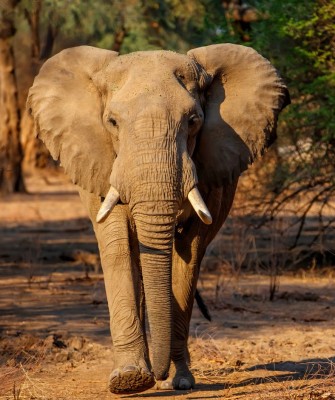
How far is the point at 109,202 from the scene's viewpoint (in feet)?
19.0

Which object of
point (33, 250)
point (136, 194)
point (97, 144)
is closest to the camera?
point (136, 194)

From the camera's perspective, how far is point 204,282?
37.8ft

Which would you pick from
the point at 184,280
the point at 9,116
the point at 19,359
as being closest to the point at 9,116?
the point at 9,116

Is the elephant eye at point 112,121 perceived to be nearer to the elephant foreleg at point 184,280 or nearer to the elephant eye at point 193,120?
the elephant eye at point 193,120

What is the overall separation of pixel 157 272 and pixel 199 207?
0.39 m

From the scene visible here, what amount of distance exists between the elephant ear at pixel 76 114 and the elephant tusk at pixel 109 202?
0.46 metres

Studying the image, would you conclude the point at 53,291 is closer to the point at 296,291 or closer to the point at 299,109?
the point at 296,291

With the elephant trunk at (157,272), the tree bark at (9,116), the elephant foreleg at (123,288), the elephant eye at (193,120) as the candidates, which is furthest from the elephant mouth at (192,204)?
the tree bark at (9,116)

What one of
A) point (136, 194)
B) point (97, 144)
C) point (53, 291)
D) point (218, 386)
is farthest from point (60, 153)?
point (53, 291)

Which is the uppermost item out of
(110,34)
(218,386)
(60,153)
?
(60,153)

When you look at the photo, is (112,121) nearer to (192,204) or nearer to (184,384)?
(192,204)

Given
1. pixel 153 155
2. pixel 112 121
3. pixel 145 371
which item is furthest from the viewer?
pixel 112 121

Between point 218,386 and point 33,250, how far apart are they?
715 centimetres

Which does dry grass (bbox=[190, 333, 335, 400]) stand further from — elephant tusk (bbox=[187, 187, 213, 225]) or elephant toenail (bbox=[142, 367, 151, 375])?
elephant tusk (bbox=[187, 187, 213, 225])
